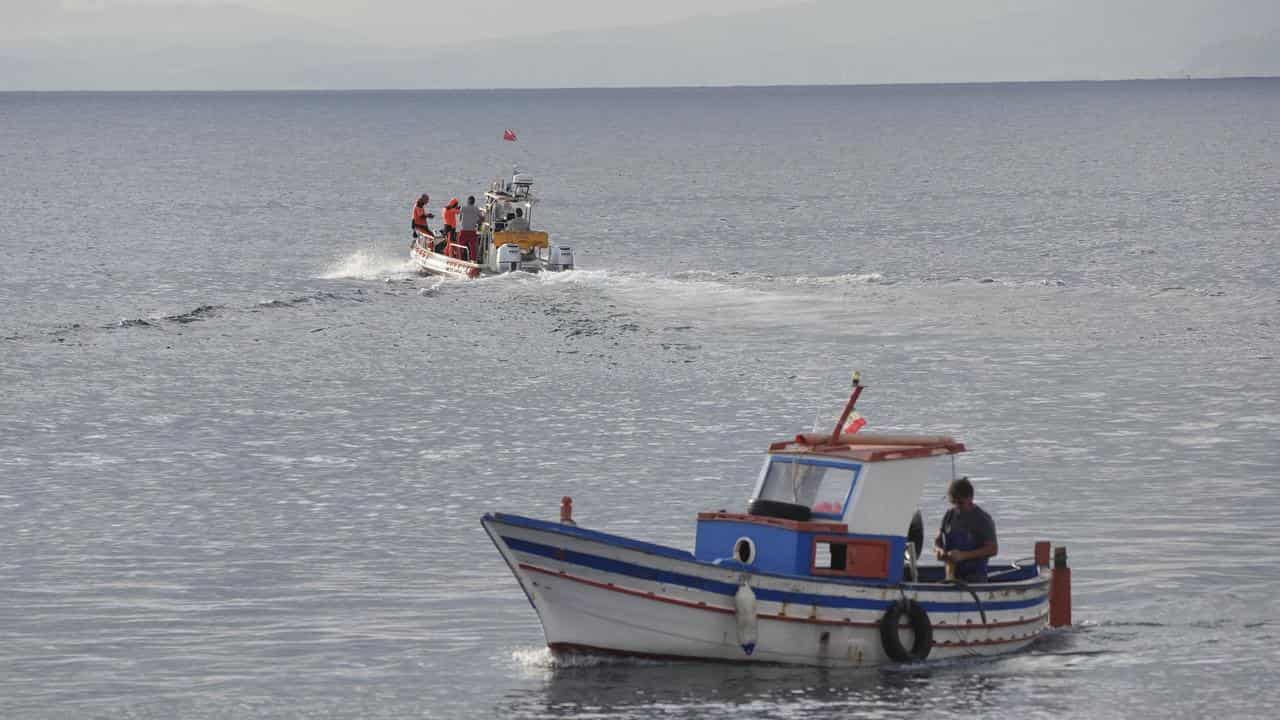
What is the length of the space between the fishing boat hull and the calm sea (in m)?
0.40

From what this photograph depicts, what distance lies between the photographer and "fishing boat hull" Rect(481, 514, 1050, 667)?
70.6ft

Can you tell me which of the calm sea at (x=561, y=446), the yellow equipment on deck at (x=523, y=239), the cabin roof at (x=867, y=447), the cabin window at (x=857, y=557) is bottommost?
the calm sea at (x=561, y=446)

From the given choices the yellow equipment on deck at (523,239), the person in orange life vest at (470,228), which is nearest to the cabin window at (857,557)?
the yellow equipment on deck at (523,239)

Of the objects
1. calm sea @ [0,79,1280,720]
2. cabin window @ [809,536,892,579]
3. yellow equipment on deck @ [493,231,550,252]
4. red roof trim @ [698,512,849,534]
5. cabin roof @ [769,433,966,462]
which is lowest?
calm sea @ [0,79,1280,720]

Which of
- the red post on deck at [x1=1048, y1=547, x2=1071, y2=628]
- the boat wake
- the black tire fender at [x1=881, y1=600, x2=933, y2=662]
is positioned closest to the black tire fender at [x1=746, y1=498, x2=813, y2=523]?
the black tire fender at [x1=881, y1=600, x2=933, y2=662]

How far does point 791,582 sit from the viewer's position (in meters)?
21.8

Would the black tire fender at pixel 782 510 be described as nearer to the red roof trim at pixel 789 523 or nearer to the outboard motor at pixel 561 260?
the red roof trim at pixel 789 523

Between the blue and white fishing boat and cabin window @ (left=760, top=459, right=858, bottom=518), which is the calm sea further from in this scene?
cabin window @ (left=760, top=459, right=858, bottom=518)

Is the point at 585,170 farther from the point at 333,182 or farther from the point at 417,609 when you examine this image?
the point at 417,609

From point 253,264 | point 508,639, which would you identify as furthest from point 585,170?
point 508,639

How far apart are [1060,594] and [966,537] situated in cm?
233

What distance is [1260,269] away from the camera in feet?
236

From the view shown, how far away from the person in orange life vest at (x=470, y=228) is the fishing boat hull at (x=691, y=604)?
1808 inches

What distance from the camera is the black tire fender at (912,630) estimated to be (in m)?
A: 22.5
